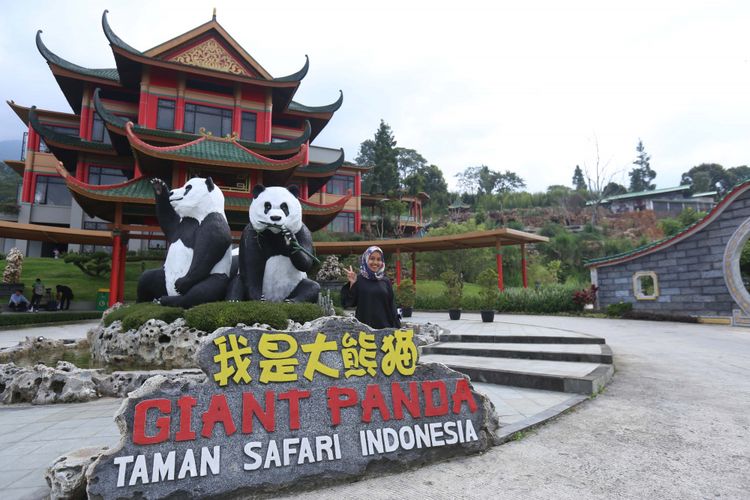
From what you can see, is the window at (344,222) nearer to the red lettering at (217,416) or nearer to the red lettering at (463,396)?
the red lettering at (463,396)

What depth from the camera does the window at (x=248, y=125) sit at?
782 inches

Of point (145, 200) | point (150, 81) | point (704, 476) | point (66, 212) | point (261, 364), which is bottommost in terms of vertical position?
point (704, 476)

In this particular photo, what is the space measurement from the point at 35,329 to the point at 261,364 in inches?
476

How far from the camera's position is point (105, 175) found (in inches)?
770

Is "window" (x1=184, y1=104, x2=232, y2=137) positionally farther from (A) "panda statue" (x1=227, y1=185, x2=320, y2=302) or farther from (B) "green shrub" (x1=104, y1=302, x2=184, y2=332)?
(B) "green shrub" (x1=104, y1=302, x2=184, y2=332)

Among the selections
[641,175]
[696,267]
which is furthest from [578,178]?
[696,267]

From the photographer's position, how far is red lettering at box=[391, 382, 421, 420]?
102 inches

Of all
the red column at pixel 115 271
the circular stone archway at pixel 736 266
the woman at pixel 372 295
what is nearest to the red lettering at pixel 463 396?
the woman at pixel 372 295

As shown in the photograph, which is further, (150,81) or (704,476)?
(150,81)

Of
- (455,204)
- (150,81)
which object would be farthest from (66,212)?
(455,204)

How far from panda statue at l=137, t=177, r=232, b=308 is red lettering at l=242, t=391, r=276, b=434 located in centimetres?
348

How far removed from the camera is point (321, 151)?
27.2 meters

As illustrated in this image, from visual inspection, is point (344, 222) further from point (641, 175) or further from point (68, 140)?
point (641, 175)

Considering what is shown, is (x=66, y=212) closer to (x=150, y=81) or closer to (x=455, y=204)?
(x=150, y=81)
